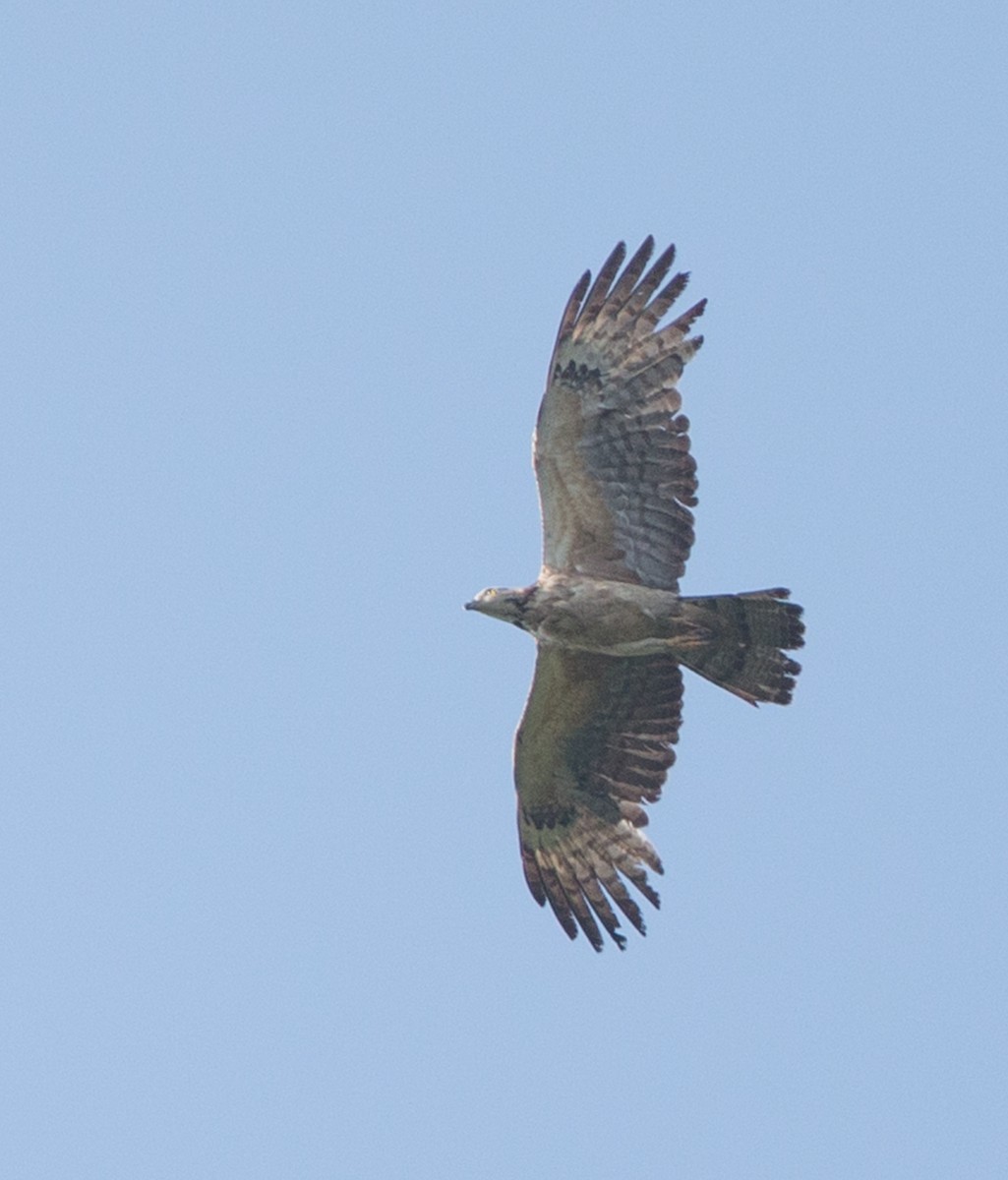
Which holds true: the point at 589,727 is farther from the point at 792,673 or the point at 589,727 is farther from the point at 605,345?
the point at 605,345

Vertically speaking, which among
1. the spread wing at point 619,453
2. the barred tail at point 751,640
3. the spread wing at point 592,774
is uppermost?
the spread wing at point 619,453

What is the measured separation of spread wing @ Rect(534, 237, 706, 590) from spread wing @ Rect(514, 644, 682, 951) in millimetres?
767

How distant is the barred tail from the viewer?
51.4 ft

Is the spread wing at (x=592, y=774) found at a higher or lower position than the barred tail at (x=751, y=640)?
lower

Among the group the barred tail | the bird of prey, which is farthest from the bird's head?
the barred tail

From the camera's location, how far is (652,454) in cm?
1590

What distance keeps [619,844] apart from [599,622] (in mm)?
1867

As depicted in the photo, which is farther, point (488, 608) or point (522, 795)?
point (522, 795)

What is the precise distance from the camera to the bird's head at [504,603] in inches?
627

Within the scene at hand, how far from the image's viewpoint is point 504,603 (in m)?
15.9

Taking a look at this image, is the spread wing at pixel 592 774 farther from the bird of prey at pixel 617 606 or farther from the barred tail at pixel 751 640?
the barred tail at pixel 751 640

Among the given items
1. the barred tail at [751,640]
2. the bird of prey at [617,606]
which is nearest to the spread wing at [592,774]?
the bird of prey at [617,606]

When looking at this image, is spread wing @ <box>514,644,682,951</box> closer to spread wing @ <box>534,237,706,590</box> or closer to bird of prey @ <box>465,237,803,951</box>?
bird of prey @ <box>465,237,803,951</box>

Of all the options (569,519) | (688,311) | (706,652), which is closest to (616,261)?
(688,311)
